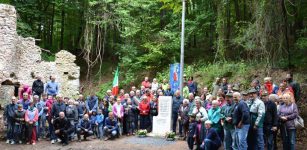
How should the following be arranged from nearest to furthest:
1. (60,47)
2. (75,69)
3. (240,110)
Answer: (240,110) → (75,69) → (60,47)

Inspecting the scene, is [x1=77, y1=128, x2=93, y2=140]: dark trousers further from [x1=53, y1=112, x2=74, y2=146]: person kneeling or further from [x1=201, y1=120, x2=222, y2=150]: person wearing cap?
[x1=201, y1=120, x2=222, y2=150]: person wearing cap

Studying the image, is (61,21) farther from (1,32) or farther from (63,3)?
(1,32)

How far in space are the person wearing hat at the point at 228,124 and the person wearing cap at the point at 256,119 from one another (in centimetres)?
45

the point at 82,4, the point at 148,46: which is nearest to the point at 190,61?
the point at 148,46

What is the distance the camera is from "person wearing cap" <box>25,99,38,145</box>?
11.7 m

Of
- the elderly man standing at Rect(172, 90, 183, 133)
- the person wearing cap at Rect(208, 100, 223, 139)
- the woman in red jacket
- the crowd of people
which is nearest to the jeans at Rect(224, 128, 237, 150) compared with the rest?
the crowd of people

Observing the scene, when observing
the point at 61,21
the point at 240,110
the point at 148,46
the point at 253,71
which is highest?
the point at 61,21

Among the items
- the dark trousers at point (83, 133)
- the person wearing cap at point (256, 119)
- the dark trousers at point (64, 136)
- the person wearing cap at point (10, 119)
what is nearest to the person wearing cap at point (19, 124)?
the person wearing cap at point (10, 119)

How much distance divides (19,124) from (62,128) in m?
1.48

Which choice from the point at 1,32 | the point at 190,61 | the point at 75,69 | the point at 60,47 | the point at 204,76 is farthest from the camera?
the point at 60,47

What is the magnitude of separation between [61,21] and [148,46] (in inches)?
388

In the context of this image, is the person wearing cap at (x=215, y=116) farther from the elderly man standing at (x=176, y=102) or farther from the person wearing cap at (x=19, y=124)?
the person wearing cap at (x=19, y=124)

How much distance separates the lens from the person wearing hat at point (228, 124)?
28.0 ft

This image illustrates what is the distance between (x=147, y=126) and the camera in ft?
43.0
